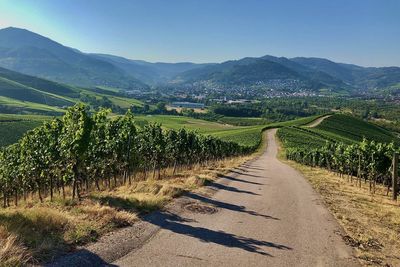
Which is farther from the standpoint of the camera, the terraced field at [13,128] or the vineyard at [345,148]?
the terraced field at [13,128]

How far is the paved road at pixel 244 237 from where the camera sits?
40.1 feet

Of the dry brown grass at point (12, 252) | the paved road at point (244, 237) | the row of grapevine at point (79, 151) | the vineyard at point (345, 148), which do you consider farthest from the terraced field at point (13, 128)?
the dry brown grass at point (12, 252)

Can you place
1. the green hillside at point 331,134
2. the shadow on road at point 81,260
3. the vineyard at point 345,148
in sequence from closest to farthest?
the shadow on road at point 81,260 → the vineyard at point 345,148 → the green hillside at point 331,134

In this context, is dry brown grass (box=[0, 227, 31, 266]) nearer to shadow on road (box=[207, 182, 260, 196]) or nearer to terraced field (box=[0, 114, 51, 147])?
shadow on road (box=[207, 182, 260, 196])

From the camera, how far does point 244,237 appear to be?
15.0 m

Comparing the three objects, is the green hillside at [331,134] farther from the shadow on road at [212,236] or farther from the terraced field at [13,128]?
the shadow on road at [212,236]

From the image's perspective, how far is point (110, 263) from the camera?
35.7 feet

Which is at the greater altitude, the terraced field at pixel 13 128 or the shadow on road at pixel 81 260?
the shadow on road at pixel 81 260

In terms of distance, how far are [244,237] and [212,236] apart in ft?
4.30

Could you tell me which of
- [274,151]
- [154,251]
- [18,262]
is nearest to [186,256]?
[154,251]

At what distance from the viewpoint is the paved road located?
40.1 ft

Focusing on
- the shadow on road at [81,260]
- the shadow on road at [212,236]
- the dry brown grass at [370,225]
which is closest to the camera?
the shadow on road at [81,260]

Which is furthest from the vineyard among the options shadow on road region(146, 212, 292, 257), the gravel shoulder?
shadow on road region(146, 212, 292, 257)

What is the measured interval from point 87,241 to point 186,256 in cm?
326
